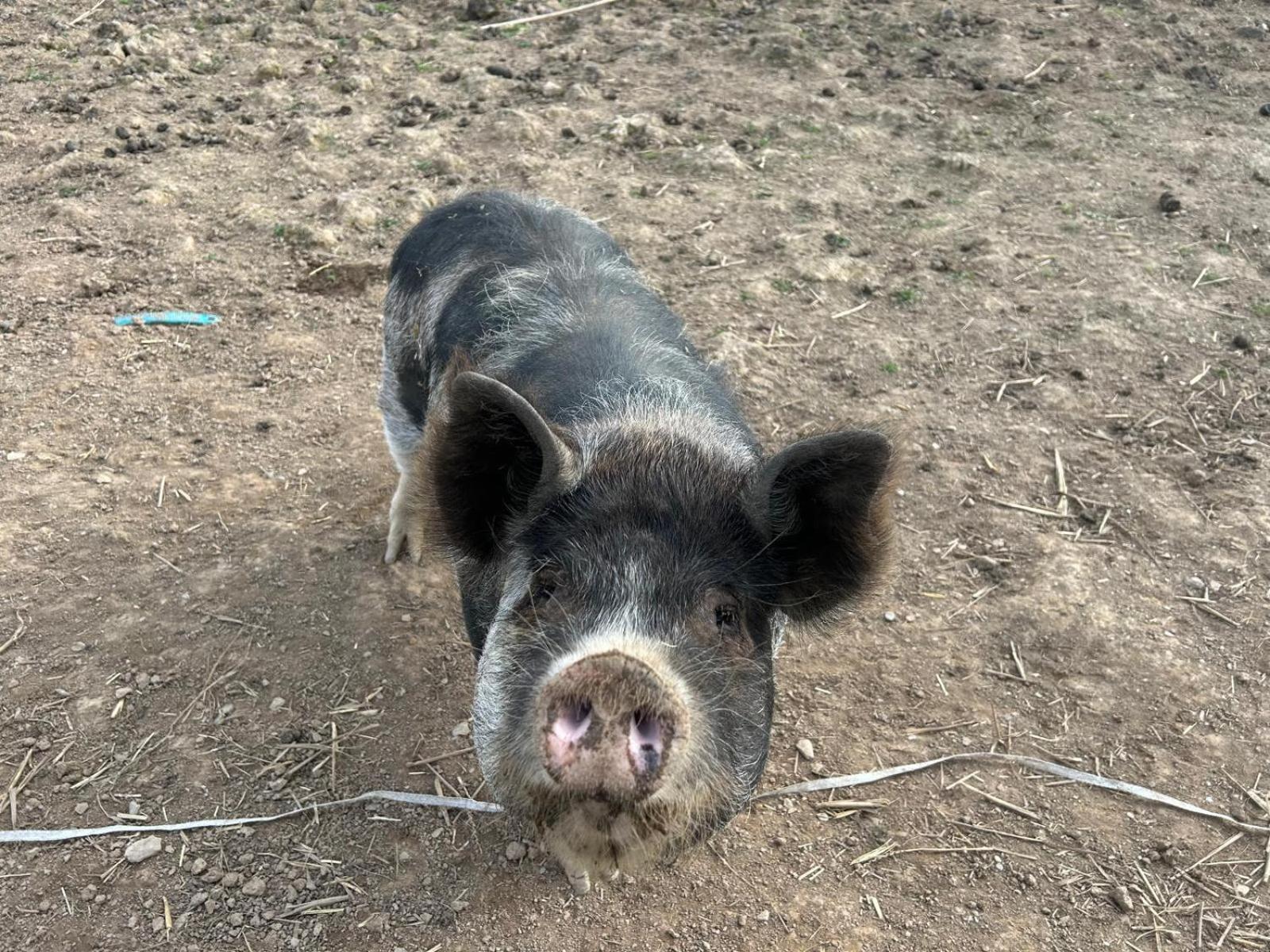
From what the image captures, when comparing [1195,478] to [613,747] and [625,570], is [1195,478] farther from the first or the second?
[613,747]

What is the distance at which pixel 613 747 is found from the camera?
1.97 meters

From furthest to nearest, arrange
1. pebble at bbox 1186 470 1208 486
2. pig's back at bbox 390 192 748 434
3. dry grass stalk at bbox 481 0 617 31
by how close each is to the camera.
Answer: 1. dry grass stalk at bbox 481 0 617 31
2. pebble at bbox 1186 470 1208 486
3. pig's back at bbox 390 192 748 434

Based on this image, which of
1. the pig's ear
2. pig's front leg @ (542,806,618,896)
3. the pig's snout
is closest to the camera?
the pig's snout

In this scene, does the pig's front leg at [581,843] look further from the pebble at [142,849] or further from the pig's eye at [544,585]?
the pebble at [142,849]

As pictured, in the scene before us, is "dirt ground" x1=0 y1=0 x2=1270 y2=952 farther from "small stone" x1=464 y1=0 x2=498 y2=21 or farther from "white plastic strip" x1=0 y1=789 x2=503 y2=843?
"small stone" x1=464 y1=0 x2=498 y2=21

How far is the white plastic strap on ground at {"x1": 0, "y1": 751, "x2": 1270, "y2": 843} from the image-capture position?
11.0ft

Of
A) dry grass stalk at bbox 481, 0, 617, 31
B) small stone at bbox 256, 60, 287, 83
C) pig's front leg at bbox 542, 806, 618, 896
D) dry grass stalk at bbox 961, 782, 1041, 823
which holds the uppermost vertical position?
pig's front leg at bbox 542, 806, 618, 896

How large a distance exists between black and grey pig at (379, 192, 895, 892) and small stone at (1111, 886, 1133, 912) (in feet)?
5.00

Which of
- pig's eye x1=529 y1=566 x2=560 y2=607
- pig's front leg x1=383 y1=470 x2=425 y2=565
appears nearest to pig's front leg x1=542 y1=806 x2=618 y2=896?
pig's eye x1=529 y1=566 x2=560 y2=607

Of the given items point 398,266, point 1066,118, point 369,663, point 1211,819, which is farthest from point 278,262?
point 1066,118

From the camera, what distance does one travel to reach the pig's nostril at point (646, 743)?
1.99 m

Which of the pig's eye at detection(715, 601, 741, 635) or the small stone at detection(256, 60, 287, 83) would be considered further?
the small stone at detection(256, 60, 287, 83)

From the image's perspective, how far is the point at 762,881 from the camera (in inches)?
132

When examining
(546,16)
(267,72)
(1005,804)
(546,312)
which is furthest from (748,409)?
(546,16)
